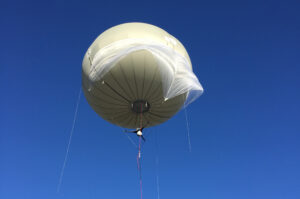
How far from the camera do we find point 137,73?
10125mm

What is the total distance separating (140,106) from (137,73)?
5.03ft

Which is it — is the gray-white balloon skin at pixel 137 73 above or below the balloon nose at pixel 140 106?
above

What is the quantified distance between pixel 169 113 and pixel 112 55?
3.55 meters

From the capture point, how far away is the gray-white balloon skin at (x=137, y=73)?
396 inches

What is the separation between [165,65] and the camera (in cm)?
1012

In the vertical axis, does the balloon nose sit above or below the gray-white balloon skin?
below

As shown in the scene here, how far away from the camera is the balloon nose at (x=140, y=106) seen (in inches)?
436

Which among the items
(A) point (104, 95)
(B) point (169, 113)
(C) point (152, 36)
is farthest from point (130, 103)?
(C) point (152, 36)

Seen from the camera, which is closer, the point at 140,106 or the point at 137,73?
the point at 137,73

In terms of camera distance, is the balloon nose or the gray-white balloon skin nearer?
the gray-white balloon skin

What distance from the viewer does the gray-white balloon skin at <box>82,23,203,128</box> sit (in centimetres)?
1006

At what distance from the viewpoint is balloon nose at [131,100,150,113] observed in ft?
36.3

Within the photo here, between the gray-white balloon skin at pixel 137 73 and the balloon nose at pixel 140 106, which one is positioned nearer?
the gray-white balloon skin at pixel 137 73

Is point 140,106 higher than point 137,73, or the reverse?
point 137,73
